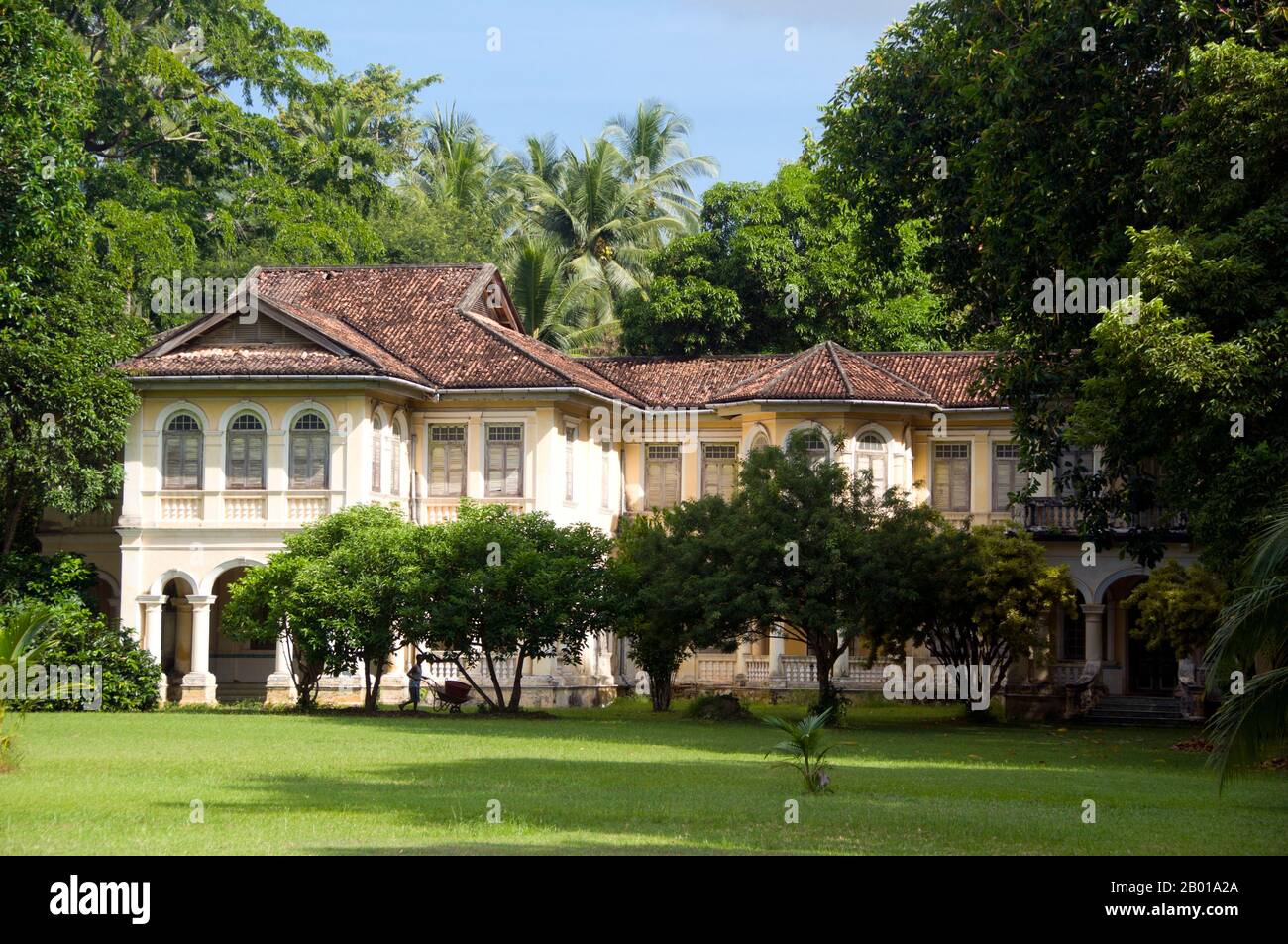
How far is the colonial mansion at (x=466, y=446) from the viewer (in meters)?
34.8

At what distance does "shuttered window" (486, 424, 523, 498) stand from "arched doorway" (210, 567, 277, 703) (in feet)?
22.3

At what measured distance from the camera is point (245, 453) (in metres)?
35.0

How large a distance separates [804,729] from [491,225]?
40068 millimetres

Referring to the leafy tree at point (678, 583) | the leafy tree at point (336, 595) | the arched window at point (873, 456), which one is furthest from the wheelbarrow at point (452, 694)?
the arched window at point (873, 456)

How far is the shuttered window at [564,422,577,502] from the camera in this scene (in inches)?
1481

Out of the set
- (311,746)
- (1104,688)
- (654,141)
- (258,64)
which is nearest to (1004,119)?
(311,746)

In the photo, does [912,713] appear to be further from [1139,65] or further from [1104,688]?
[1139,65]

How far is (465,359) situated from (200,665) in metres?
8.58

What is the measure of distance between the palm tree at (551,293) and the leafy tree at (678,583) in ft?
55.4

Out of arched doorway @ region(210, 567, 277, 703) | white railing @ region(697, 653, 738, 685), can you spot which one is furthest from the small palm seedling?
arched doorway @ region(210, 567, 277, 703)

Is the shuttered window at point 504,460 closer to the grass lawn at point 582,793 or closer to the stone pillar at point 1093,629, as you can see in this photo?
the grass lawn at point 582,793

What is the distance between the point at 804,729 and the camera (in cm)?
1717

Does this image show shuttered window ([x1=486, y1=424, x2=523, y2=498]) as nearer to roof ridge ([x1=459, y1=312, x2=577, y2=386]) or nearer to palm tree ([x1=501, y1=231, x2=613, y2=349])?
roof ridge ([x1=459, y1=312, x2=577, y2=386])

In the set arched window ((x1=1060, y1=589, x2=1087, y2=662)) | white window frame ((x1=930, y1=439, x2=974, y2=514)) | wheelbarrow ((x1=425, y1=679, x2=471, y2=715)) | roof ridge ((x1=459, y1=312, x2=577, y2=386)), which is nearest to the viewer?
wheelbarrow ((x1=425, y1=679, x2=471, y2=715))
